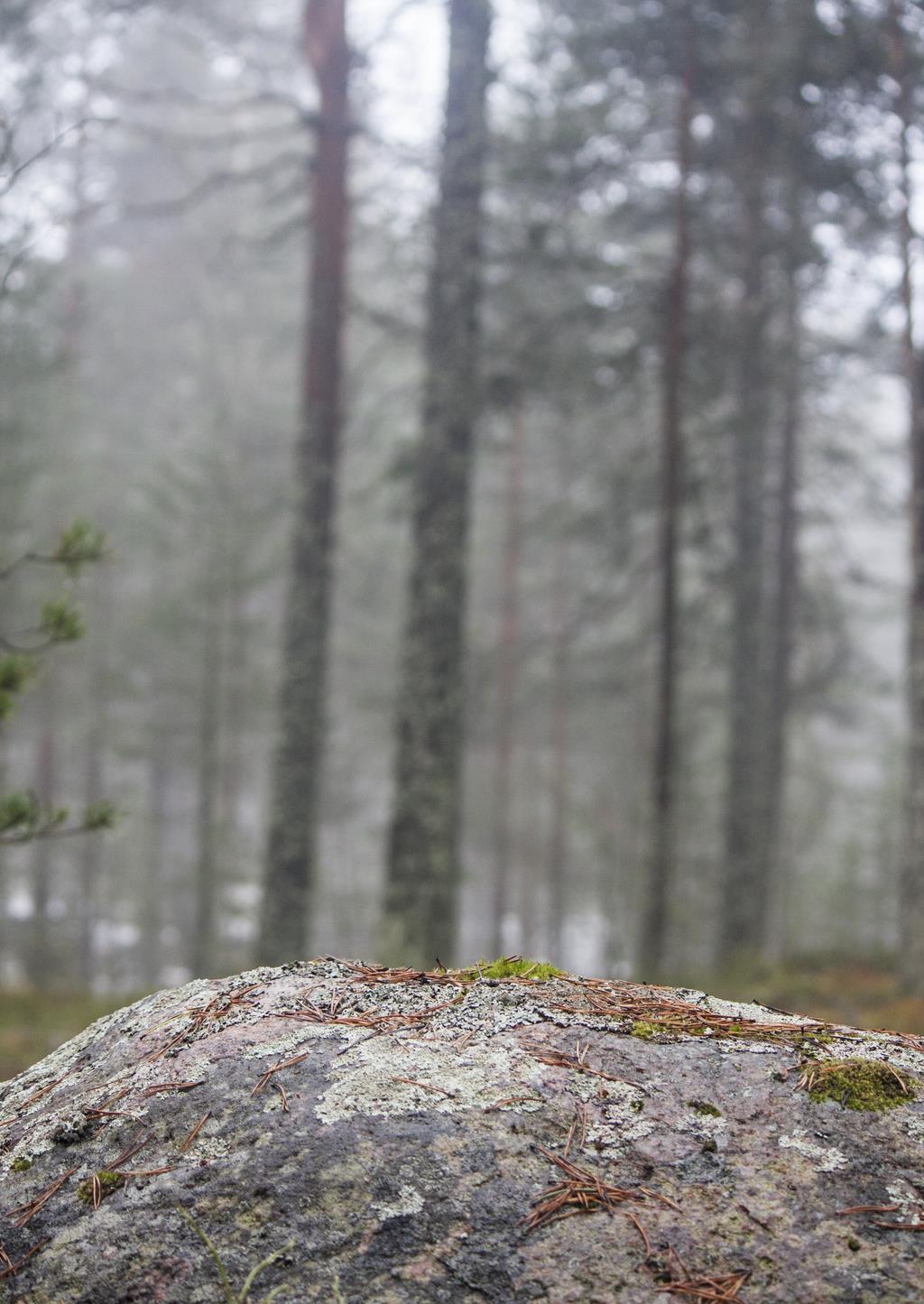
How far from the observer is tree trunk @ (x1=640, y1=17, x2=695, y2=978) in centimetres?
1028

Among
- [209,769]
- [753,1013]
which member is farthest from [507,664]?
[753,1013]

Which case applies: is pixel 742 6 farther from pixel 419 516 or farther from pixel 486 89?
pixel 419 516

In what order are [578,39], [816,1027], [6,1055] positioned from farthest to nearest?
[578,39] → [6,1055] → [816,1027]

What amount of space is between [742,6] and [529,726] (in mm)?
15526

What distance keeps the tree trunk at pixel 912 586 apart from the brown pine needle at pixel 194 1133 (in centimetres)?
679

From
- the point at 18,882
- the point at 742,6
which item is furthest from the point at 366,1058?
the point at 18,882

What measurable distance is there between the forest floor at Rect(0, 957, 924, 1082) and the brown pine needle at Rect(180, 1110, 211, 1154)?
5.65 m

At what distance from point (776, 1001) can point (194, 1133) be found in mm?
7800

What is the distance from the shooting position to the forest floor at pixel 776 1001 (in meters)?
7.36

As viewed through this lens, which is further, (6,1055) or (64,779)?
(64,779)

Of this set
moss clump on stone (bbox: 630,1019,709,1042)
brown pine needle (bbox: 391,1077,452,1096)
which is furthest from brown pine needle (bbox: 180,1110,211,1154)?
moss clump on stone (bbox: 630,1019,709,1042)

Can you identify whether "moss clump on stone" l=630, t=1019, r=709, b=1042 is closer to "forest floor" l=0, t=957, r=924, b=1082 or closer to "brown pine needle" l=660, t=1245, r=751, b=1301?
"brown pine needle" l=660, t=1245, r=751, b=1301

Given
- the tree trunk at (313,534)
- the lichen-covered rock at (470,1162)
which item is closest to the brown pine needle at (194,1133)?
the lichen-covered rock at (470,1162)

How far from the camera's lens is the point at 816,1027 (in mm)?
1947
